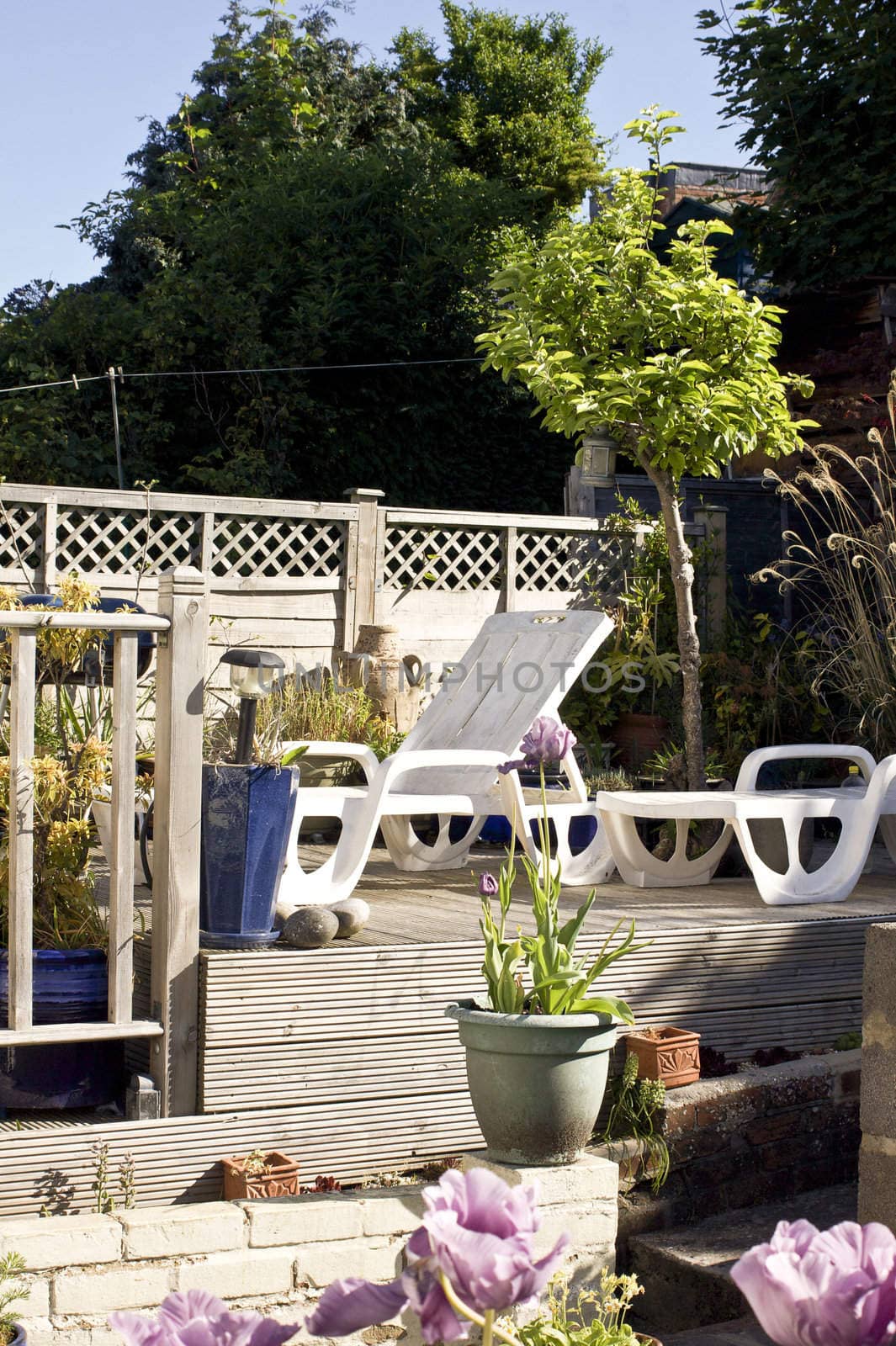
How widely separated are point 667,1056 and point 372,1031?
71cm

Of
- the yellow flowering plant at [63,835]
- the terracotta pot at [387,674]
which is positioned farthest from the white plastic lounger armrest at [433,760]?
the terracotta pot at [387,674]

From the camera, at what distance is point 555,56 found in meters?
17.8

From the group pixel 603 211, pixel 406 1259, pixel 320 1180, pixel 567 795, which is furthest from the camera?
pixel 603 211

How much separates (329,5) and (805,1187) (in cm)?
1464

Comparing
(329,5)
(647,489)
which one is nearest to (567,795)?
(647,489)

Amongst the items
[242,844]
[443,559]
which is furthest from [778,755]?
[443,559]

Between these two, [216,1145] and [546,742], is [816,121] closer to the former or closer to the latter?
[546,742]

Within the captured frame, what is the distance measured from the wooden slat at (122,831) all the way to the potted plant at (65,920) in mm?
71

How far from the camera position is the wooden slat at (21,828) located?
8.71 feet

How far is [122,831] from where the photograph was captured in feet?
9.18

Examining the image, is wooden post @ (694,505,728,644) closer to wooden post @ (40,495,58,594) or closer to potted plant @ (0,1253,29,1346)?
wooden post @ (40,495,58,594)

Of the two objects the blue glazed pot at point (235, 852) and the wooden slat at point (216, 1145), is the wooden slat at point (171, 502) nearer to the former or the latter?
the blue glazed pot at point (235, 852)

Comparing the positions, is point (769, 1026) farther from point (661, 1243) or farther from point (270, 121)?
point (270, 121)

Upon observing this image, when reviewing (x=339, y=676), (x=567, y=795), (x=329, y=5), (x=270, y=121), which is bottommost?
(x=567, y=795)
